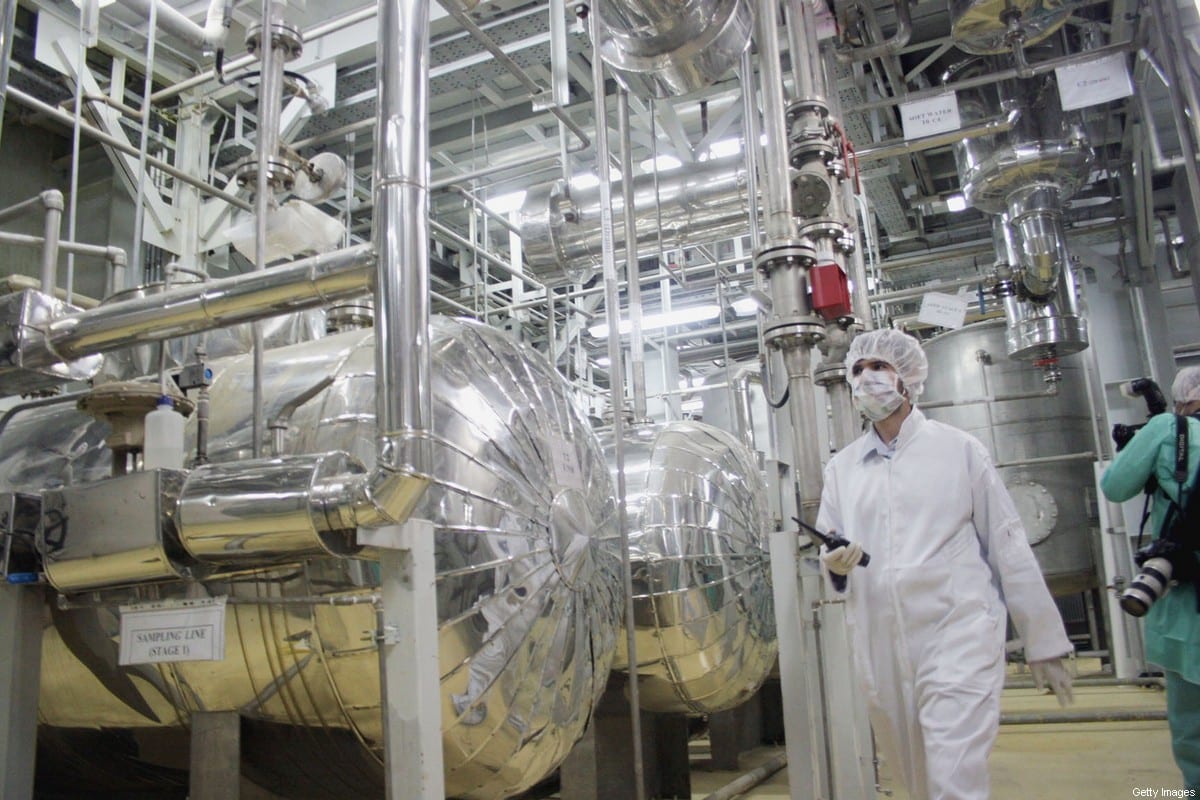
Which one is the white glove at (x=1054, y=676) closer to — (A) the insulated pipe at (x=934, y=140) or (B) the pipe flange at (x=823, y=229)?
(B) the pipe flange at (x=823, y=229)

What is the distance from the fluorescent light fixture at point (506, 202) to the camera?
620 cm

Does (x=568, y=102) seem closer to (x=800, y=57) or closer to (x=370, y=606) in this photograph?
(x=800, y=57)

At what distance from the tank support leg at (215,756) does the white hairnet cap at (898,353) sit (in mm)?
1891

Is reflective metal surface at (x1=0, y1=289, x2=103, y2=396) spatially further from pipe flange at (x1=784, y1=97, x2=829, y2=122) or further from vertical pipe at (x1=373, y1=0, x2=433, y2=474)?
pipe flange at (x1=784, y1=97, x2=829, y2=122)

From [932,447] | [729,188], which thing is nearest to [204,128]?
[729,188]

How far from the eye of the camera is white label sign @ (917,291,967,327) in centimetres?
365

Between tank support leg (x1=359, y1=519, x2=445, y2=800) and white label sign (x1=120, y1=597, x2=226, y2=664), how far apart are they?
32 cm

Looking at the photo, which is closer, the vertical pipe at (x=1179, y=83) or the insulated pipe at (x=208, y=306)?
the insulated pipe at (x=208, y=306)

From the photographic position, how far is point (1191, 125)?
3.79 metres

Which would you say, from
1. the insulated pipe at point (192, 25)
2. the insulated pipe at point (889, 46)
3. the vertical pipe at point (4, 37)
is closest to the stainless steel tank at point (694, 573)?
the vertical pipe at point (4, 37)

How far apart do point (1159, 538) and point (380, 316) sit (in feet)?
8.74

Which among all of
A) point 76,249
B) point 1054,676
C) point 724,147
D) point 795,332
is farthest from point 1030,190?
point 76,249

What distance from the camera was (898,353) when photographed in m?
2.60

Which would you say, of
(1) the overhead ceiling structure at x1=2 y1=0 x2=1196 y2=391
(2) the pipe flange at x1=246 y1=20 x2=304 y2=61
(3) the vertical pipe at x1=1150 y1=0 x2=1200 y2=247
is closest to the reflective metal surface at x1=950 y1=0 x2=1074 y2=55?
(1) the overhead ceiling structure at x1=2 y1=0 x2=1196 y2=391
